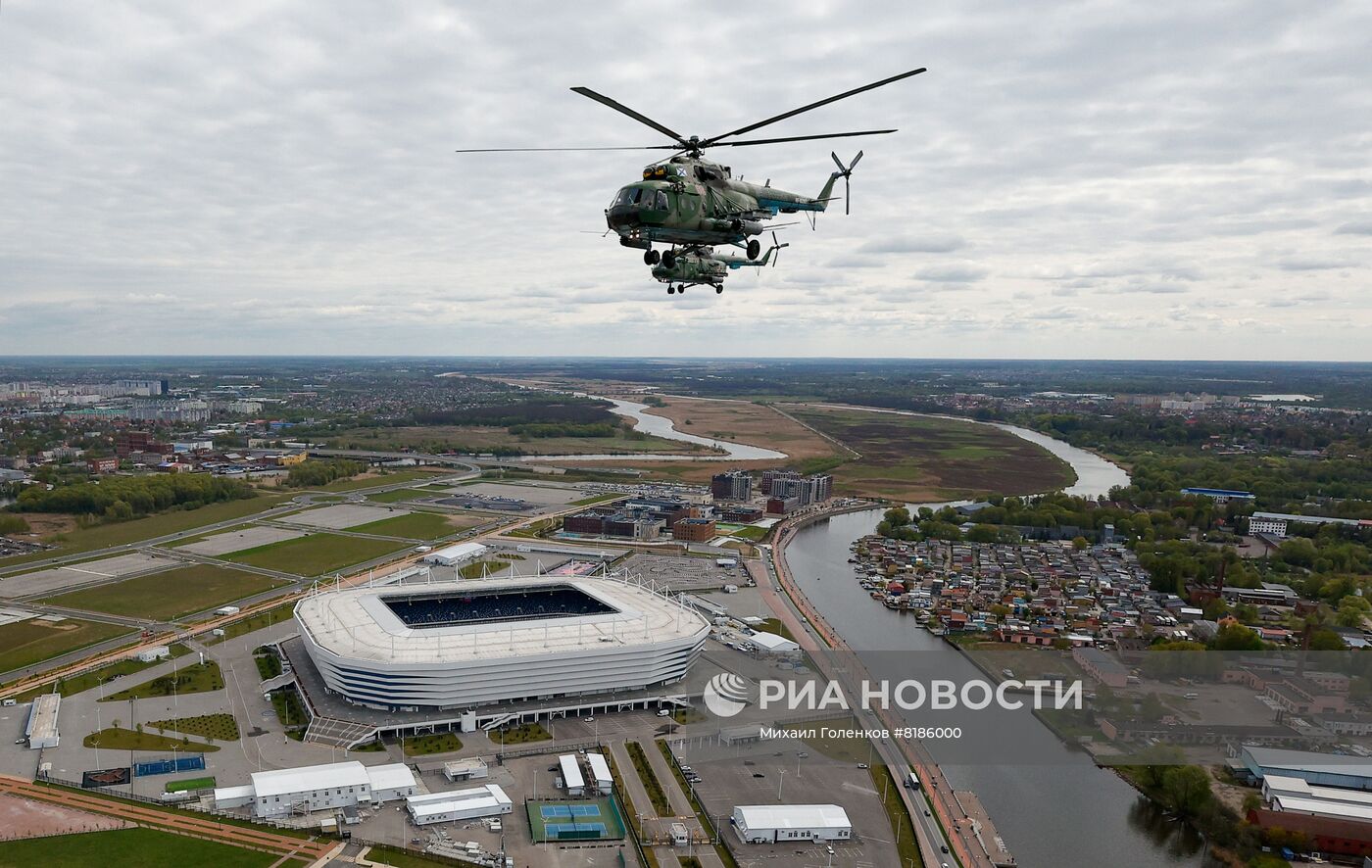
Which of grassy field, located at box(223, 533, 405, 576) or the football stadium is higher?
the football stadium

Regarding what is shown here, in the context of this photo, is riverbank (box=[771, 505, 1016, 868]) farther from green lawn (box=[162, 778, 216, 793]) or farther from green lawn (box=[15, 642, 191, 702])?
green lawn (box=[15, 642, 191, 702])

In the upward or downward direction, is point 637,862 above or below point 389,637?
below

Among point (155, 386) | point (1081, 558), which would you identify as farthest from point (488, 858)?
point (155, 386)

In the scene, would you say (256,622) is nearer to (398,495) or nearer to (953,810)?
(953,810)

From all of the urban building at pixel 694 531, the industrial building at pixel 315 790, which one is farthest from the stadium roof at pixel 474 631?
the urban building at pixel 694 531

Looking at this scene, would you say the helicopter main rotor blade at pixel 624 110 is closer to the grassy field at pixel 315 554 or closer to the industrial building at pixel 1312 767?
the industrial building at pixel 1312 767

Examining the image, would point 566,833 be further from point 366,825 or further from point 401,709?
point 401,709

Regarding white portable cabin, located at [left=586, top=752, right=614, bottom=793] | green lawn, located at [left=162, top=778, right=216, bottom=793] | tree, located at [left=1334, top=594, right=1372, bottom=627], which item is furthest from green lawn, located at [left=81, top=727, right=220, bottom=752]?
tree, located at [left=1334, top=594, right=1372, bottom=627]
